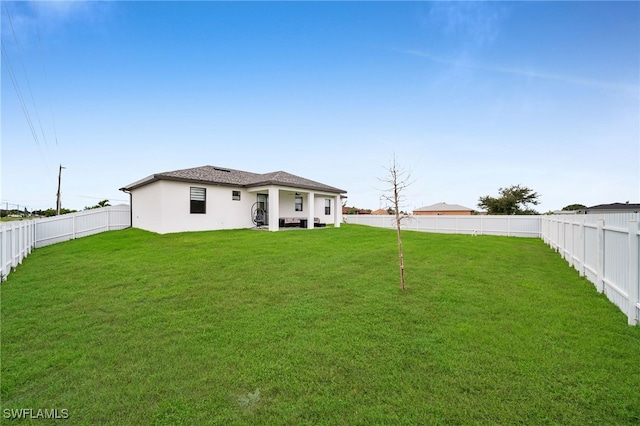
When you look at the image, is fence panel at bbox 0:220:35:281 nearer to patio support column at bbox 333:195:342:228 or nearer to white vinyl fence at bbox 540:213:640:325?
white vinyl fence at bbox 540:213:640:325

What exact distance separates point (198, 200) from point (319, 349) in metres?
15.1

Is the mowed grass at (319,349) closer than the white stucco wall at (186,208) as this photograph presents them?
Yes

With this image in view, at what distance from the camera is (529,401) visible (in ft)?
7.73

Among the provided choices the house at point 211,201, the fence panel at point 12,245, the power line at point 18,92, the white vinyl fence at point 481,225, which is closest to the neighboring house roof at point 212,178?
the house at point 211,201

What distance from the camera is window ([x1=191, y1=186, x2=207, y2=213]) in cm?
1602

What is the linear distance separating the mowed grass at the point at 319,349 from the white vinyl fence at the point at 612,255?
29cm

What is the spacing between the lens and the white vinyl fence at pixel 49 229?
24.1 feet

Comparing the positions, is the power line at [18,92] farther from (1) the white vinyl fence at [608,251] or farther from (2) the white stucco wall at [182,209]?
(1) the white vinyl fence at [608,251]

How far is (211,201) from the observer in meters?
16.7

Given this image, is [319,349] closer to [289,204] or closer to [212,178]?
[212,178]

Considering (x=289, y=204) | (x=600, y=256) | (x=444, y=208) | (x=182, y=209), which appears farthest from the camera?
(x=444, y=208)

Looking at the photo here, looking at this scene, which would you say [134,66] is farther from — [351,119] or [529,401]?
[529,401]

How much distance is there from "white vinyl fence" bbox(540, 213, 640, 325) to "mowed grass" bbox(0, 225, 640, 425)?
29 cm

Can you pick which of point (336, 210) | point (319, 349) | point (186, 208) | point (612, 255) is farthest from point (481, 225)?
point (319, 349)
